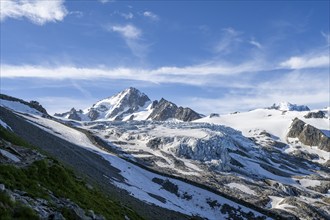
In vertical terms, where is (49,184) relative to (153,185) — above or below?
above

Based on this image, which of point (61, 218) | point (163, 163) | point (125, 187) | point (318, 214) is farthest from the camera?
point (163, 163)

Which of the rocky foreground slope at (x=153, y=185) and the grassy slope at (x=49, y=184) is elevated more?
the grassy slope at (x=49, y=184)

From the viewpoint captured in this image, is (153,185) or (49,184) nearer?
(49,184)

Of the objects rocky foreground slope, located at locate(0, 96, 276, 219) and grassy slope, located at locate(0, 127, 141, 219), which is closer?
grassy slope, located at locate(0, 127, 141, 219)

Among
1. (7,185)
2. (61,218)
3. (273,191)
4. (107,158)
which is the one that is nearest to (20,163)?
(7,185)

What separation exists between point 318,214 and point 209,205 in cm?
6239

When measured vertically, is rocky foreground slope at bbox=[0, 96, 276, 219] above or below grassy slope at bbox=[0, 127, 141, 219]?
below

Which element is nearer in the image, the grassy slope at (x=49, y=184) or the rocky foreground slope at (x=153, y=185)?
the grassy slope at (x=49, y=184)

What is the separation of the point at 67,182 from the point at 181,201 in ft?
241

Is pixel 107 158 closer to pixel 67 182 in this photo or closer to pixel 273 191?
pixel 273 191

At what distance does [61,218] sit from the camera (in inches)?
801

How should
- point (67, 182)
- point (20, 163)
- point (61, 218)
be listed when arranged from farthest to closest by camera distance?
point (67, 182) < point (20, 163) < point (61, 218)

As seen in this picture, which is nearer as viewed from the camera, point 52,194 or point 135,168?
point 52,194

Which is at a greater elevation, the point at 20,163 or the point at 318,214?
the point at 20,163
